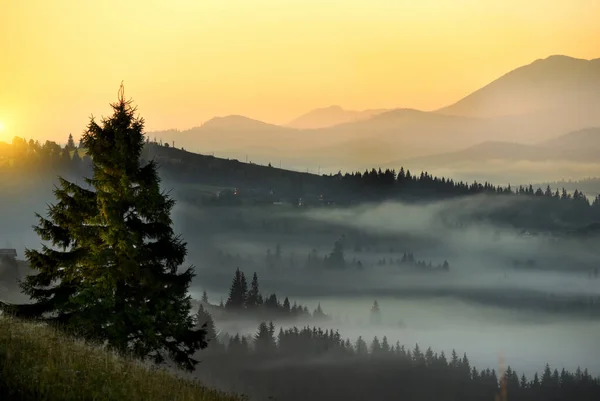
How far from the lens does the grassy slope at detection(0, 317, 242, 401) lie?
16.9m

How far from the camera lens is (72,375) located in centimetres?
1797

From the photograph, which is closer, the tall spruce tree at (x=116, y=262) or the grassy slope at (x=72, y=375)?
the grassy slope at (x=72, y=375)

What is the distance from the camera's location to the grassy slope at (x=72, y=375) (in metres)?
16.9

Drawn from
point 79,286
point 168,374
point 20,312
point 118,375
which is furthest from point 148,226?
point 118,375

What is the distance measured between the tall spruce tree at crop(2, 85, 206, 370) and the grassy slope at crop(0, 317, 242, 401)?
448 cm

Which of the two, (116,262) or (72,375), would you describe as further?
(116,262)

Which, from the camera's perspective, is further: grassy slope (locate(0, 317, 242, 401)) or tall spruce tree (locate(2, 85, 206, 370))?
tall spruce tree (locate(2, 85, 206, 370))

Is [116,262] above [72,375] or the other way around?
above

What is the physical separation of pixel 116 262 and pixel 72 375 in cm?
1054

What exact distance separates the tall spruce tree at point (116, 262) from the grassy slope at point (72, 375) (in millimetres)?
4478

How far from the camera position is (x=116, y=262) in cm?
2823

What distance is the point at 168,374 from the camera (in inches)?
868

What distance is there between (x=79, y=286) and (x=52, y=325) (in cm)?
225

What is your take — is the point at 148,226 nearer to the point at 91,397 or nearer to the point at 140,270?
the point at 140,270
